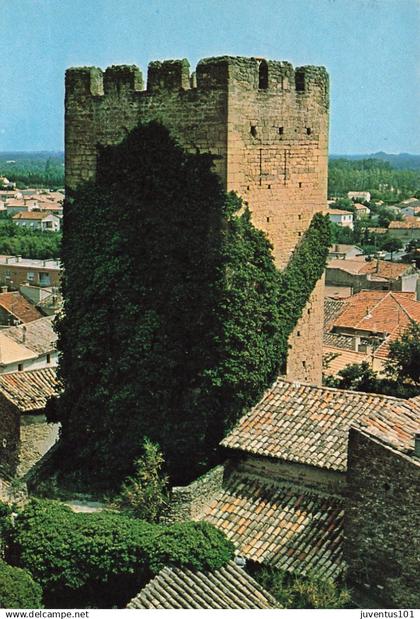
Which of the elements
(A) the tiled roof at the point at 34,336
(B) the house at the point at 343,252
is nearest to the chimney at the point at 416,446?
(A) the tiled roof at the point at 34,336

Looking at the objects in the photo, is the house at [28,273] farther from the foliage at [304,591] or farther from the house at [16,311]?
the foliage at [304,591]

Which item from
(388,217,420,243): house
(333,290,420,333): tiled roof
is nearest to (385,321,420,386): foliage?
(333,290,420,333): tiled roof

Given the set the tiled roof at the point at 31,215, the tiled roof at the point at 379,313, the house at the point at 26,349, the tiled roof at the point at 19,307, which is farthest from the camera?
the tiled roof at the point at 31,215

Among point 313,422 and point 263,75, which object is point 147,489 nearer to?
point 313,422

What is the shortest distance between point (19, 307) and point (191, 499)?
4466 centimetres

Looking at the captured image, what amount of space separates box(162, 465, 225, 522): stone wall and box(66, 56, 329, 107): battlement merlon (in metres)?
8.01

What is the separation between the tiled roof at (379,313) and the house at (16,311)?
63.8 feet

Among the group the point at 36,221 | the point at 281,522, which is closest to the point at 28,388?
the point at 281,522

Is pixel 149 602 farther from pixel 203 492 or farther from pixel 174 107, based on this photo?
pixel 174 107

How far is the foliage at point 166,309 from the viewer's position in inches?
775

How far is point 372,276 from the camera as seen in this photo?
264 feet

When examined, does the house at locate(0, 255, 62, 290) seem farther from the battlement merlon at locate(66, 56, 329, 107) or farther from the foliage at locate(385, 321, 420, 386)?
the battlement merlon at locate(66, 56, 329, 107)

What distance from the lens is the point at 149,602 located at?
49.9 feet

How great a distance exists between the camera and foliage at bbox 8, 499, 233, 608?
16859 millimetres
